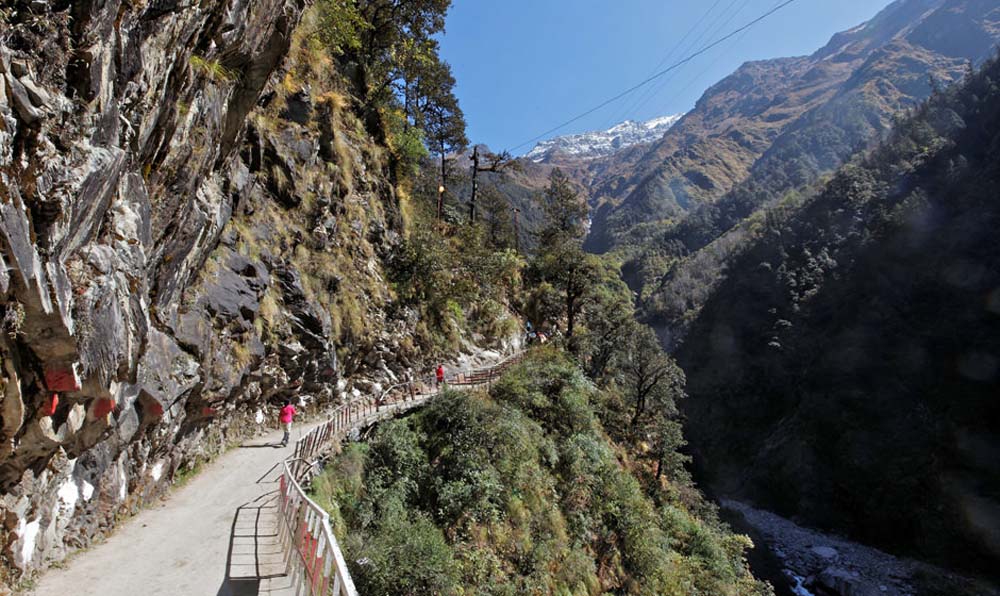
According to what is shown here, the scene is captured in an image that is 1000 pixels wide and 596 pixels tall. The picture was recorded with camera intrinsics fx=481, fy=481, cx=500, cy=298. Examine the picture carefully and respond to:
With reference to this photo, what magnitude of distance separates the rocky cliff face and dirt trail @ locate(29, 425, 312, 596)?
1.36 feet

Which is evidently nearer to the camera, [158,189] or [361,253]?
[158,189]

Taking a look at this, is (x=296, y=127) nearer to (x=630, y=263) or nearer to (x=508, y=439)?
(x=508, y=439)

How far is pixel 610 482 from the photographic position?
55.3ft

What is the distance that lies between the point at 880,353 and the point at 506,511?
5743 centimetres

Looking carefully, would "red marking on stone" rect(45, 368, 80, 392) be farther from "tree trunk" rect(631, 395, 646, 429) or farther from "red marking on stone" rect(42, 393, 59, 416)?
"tree trunk" rect(631, 395, 646, 429)

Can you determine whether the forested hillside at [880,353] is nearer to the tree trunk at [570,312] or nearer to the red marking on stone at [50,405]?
the tree trunk at [570,312]

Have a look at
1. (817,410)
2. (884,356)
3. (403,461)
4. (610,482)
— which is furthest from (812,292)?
(403,461)

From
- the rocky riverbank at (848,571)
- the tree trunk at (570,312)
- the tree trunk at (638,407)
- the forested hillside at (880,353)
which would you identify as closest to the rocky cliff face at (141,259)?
the tree trunk at (570,312)

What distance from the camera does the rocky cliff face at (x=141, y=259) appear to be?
5.12 meters

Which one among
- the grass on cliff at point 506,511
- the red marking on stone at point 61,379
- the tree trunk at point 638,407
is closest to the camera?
the red marking on stone at point 61,379

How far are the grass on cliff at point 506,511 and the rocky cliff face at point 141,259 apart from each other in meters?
3.56

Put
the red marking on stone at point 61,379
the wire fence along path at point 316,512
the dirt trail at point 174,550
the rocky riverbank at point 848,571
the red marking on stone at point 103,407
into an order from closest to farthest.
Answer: the wire fence along path at point 316,512 → the red marking on stone at point 61,379 → the dirt trail at point 174,550 → the red marking on stone at point 103,407 → the rocky riverbank at point 848,571

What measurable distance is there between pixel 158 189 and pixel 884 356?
213 feet

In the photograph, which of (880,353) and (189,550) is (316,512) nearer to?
(189,550)
